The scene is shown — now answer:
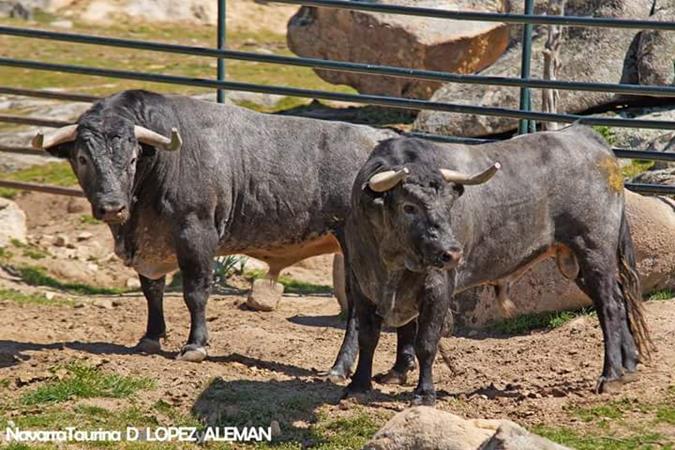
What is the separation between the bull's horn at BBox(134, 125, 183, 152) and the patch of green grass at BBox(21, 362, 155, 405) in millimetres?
1515

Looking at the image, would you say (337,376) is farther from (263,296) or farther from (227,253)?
(263,296)

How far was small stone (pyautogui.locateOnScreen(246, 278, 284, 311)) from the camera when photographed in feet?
37.8

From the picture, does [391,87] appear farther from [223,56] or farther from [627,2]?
[223,56]

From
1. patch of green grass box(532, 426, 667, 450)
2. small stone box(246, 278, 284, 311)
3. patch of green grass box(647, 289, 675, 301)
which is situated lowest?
small stone box(246, 278, 284, 311)

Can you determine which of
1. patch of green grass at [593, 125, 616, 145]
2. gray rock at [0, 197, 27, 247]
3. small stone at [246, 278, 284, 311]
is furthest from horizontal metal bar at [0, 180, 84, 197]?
patch of green grass at [593, 125, 616, 145]

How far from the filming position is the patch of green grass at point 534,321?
34.6ft

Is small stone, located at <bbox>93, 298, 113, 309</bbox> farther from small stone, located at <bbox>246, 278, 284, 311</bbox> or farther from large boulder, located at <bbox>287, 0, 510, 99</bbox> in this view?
large boulder, located at <bbox>287, 0, 510, 99</bbox>

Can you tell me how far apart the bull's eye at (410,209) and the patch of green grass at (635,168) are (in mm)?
4771

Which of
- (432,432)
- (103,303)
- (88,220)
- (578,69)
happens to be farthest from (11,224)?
(432,432)

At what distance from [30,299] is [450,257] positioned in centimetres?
479

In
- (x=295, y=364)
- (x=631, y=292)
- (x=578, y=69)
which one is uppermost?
(x=578, y=69)

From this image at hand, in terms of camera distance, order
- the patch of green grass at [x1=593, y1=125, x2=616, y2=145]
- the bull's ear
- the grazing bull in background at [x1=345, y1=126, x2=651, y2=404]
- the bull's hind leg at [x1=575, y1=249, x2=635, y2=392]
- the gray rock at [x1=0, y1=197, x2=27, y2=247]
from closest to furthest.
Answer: the grazing bull in background at [x1=345, y1=126, x2=651, y2=404] → the bull's hind leg at [x1=575, y1=249, x2=635, y2=392] → the bull's ear → the patch of green grass at [x1=593, y1=125, x2=616, y2=145] → the gray rock at [x1=0, y1=197, x2=27, y2=247]

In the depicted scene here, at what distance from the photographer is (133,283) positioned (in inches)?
504

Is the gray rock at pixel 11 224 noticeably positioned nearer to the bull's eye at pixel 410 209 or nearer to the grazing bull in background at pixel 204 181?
the grazing bull in background at pixel 204 181
